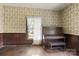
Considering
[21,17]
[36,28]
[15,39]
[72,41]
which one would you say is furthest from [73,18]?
[15,39]

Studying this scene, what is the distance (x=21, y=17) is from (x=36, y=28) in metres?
0.96

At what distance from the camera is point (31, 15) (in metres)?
6.51

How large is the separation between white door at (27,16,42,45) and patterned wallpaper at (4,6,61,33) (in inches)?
8.1

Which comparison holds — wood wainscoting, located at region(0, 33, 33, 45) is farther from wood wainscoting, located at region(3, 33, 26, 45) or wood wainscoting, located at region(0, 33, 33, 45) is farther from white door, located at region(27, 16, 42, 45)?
white door, located at region(27, 16, 42, 45)

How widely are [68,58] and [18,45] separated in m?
4.48

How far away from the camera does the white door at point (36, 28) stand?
6496mm

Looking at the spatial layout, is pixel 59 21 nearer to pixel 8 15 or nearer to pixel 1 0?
pixel 8 15

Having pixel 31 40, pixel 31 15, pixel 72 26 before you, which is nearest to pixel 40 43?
pixel 31 40

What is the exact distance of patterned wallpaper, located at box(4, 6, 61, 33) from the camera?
251 inches

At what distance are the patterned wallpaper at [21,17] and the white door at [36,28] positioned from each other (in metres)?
0.21

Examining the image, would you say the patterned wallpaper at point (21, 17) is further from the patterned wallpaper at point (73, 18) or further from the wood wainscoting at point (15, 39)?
the patterned wallpaper at point (73, 18)

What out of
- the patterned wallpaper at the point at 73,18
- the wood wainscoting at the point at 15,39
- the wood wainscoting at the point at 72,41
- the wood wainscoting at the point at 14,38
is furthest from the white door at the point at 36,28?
the patterned wallpaper at the point at 73,18

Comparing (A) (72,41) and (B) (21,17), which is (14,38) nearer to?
(B) (21,17)

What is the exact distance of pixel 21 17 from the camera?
6.45 meters
